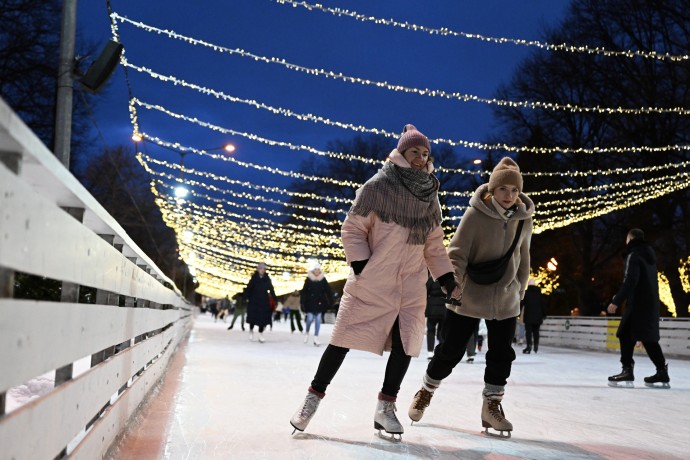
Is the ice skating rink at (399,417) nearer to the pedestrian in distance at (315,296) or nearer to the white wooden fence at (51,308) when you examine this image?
the white wooden fence at (51,308)

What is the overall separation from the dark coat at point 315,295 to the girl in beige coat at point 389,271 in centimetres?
1377

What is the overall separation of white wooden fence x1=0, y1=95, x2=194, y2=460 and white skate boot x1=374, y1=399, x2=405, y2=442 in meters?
1.44

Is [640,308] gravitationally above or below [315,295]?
below

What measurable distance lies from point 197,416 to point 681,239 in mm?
28801

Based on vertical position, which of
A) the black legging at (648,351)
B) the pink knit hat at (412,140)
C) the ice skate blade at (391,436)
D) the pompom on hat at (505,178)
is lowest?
the ice skate blade at (391,436)

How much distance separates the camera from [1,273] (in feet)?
5.37

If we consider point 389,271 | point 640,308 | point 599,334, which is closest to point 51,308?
point 389,271

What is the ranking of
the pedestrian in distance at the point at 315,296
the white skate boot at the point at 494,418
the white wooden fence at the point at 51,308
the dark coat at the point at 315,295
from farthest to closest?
1. the dark coat at the point at 315,295
2. the pedestrian in distance at the point at 315,296
3. the white skate boot at the point at 494,418
4. the white wooden fence at the point at 51,308

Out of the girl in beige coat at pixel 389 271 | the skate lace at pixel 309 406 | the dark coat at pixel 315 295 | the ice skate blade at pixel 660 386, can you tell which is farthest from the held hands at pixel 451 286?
the dark coat at pixel 315 295

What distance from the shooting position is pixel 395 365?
4.70 m

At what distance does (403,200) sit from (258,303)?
13.5 m

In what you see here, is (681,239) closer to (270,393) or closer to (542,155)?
A: (542,155)

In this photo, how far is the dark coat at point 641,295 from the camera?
29.4ft

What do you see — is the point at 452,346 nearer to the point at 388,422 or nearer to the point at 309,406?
the point at 388,422
